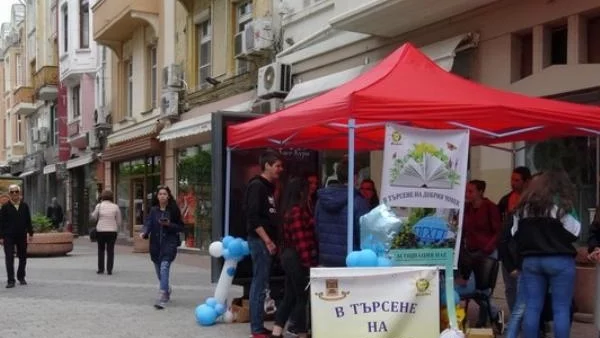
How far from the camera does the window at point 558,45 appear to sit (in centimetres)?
962

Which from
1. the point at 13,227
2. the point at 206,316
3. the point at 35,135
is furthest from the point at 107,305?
the point at 35,135

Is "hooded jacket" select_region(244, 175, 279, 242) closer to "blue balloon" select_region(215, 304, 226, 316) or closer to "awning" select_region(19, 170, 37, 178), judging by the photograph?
"blue balloon" select_region(215, 304, 226, 316)

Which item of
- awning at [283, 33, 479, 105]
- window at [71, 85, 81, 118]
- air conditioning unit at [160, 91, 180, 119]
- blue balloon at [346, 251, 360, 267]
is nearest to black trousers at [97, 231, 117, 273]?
awning at [283, 33, 479, 105]

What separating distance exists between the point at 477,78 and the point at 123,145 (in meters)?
15.2

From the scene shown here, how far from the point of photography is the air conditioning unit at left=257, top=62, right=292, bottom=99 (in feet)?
48.7

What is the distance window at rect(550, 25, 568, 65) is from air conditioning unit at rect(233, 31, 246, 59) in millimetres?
7667

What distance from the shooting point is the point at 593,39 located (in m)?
9.24

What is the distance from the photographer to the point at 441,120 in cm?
641

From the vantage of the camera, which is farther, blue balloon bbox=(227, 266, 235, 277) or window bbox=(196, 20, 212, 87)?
window bbox=(196, 20, 212, 87)

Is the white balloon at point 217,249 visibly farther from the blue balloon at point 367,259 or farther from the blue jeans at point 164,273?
the blue balloon at point 367,259

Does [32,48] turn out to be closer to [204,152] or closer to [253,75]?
[204,152]

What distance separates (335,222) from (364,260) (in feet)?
2.64

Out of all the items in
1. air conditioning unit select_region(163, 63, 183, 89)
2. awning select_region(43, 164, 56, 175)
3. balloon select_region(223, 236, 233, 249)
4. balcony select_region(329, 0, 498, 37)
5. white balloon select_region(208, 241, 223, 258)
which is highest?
air conditioning unit select_region(163, 63, 183, 89)

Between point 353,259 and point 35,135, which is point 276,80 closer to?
point 353,259
